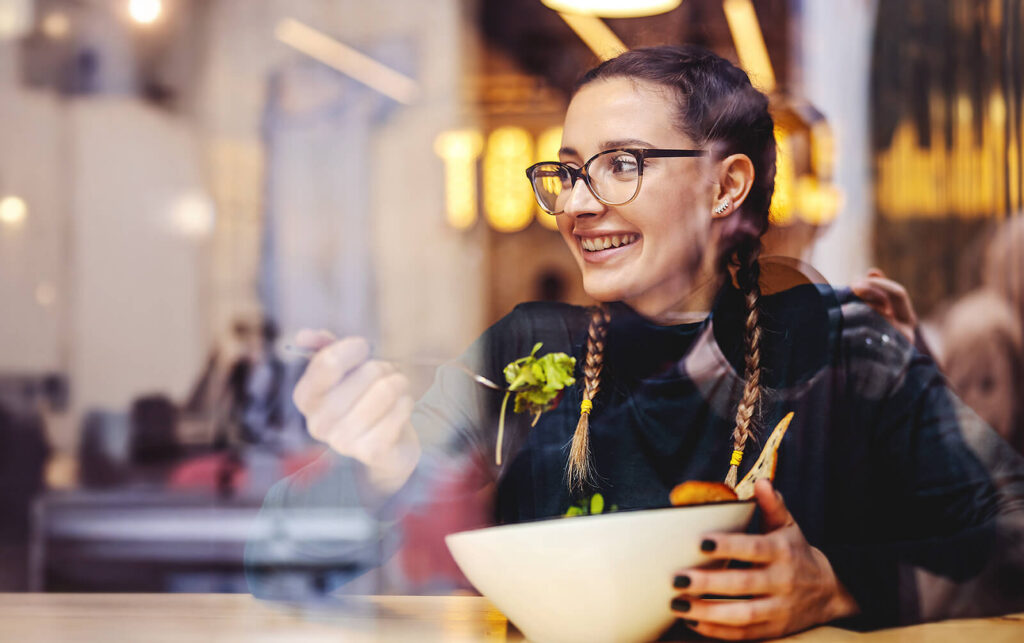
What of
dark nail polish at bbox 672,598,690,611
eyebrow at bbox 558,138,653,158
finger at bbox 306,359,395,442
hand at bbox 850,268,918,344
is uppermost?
eyebrow at bbox 558,138,653,158

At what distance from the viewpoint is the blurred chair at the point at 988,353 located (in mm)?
885

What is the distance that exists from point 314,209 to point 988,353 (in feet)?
3.53

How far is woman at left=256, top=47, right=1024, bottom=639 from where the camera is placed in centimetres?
69

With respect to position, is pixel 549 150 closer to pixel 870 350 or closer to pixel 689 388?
pixel 689 388

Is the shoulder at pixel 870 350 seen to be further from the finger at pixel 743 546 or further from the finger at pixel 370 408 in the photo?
the finger at pixel 370 408

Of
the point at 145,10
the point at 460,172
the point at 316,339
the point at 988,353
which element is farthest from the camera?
the point at 145,10

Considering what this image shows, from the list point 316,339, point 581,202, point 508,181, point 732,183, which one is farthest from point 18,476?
point 732,183

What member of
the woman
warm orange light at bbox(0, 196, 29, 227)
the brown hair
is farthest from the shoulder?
warm orange light at bbox(0, 196, 29, 227)

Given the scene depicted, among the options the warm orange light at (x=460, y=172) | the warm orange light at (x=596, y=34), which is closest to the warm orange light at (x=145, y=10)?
the warm orange light at (x=460, y=172)

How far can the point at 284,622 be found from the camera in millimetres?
632

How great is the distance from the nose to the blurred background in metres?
0.05

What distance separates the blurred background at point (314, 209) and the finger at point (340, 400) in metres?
0.04

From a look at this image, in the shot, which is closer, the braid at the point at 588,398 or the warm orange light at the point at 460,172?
the braid at the point at 588,398

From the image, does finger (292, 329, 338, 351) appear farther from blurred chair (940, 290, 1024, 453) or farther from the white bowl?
blurred chair (940, 290, 1024, 453)
